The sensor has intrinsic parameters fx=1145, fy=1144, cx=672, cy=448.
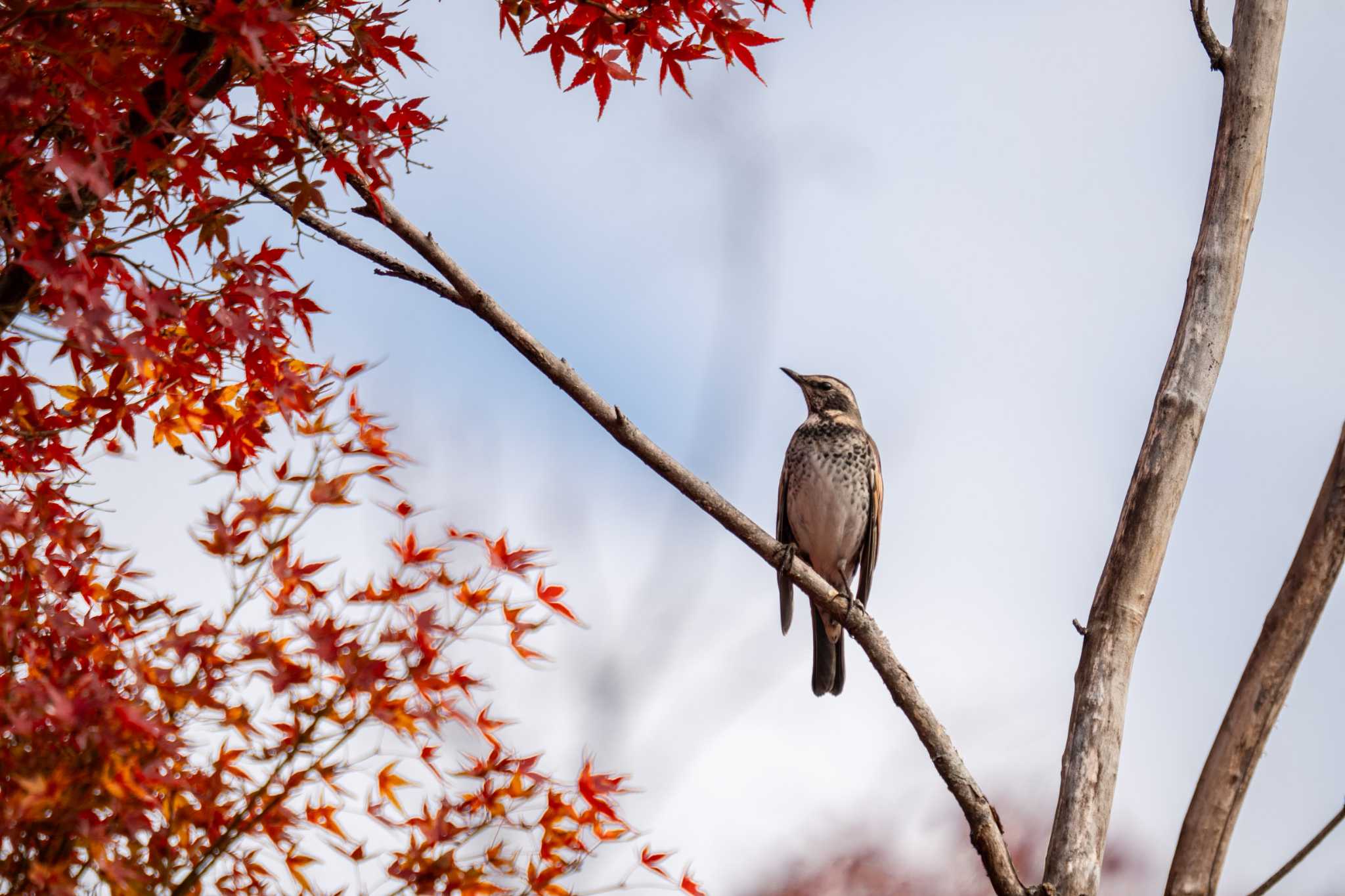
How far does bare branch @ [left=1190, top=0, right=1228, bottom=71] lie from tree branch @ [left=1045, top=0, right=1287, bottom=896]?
31mm

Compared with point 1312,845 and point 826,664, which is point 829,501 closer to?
point 826,664

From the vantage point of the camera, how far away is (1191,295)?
440cm

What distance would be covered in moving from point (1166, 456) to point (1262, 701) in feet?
3.33

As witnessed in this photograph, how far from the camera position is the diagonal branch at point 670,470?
3.95 meters

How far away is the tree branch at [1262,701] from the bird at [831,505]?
391 cm

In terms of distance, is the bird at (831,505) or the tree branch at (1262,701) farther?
the bird at (831,505)

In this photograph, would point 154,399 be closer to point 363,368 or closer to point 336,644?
point 363,368

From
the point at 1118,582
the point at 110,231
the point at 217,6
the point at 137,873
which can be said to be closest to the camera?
the point at 217,6

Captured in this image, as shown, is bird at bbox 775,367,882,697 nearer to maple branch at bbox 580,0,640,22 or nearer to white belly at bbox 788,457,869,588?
white belly at bbox 788,457,869,588

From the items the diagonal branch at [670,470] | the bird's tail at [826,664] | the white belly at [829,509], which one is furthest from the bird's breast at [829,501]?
the diagonal branch at [670,470]

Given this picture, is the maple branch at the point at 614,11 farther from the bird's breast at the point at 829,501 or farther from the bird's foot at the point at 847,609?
the bird's breast at the point at 829,501

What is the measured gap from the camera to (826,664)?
24.5 feet

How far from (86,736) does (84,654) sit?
369mm

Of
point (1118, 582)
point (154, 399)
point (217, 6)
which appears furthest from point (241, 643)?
point (1118, 582)
